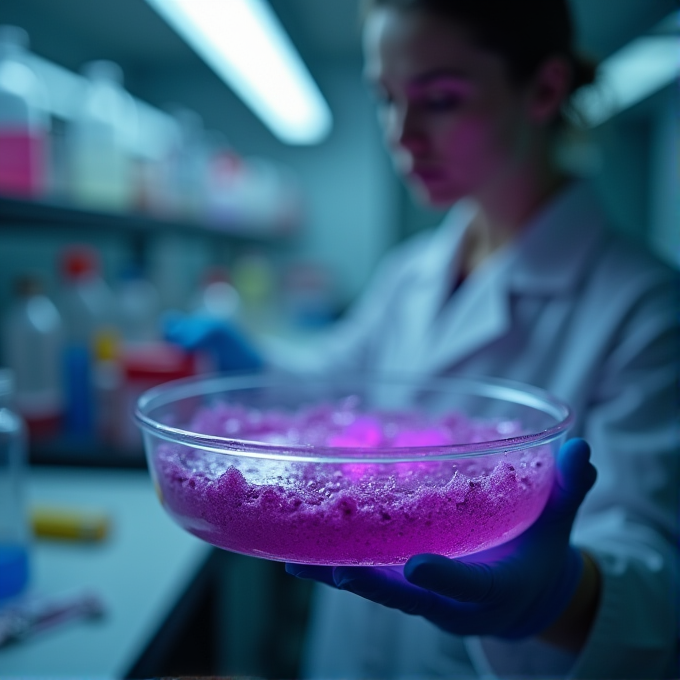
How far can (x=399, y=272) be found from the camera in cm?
163

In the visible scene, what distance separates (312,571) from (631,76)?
3.95m

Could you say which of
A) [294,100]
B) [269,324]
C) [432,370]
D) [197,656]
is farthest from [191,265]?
[432,370]

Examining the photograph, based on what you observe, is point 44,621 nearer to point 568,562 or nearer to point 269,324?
point 568,562

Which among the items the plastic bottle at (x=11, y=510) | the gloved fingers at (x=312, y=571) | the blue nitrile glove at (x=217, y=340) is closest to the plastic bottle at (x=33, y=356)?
the blue nitrile glove at (x=217, y=340)

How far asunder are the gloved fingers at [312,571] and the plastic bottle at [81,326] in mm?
1270

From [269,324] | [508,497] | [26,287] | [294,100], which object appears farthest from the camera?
[269,324]

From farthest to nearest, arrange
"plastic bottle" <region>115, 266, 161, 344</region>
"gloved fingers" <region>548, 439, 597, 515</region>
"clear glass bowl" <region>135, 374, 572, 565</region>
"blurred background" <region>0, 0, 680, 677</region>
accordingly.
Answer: "plastic bottle" <region>115, 266, 161, 344</region> → "blurred background" <region>0, 0, 680, 677</region> → "gloved fingers" <region>548, 439, 597, 515</region> → "clear glass bowl" <region>135, 374, 572, 565</region>

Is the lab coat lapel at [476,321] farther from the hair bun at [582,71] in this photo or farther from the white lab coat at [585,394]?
the hair bun at [582,71]

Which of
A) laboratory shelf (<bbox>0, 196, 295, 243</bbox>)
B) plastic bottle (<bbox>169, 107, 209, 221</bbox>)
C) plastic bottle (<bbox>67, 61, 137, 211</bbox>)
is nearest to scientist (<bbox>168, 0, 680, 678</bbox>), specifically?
laboratory shelf (<bbox>0, 196, 295, 243</bbox>)

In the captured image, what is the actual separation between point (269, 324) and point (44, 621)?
295 centimetres

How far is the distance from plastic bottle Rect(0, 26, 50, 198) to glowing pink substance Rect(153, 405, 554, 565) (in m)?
1.04

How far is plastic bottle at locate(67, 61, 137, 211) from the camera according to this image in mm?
1661

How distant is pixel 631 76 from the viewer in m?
3.57

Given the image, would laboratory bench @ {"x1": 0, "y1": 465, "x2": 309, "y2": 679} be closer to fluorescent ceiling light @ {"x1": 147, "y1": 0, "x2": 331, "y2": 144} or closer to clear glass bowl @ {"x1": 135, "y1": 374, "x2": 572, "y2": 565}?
clear glass bowl @ {"x1": 135, "y1": 374, "x2": 572, "y2": 565}
